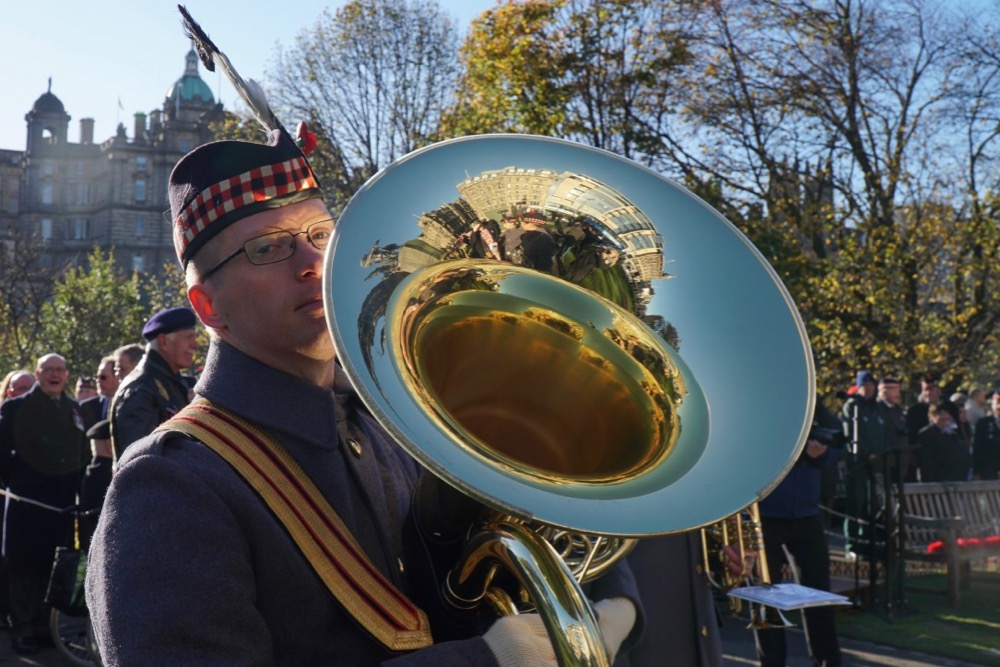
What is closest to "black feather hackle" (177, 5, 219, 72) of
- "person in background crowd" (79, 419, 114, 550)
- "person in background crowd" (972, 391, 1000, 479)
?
"person in background crowd" (79, 419, 114, 550)

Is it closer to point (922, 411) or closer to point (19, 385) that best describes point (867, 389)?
point (922, 411)

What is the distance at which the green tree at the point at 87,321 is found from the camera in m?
36.8

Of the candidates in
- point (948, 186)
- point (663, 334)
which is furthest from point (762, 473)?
point (948, 186)

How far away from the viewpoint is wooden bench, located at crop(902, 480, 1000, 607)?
8.77 m

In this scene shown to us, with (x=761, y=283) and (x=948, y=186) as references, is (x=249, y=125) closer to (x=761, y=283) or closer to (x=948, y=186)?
(x=948, y=186)

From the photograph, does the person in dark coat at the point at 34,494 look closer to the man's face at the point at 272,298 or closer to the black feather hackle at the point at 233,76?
the black feather hackle at the point at 233,76

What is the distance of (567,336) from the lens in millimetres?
2172

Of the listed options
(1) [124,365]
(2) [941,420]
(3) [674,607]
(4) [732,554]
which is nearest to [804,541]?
(4) [732,554]

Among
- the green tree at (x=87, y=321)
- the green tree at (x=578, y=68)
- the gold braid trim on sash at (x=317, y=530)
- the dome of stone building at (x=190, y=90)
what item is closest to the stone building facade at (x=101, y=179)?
the dome of stone building at (x=190, y=90)

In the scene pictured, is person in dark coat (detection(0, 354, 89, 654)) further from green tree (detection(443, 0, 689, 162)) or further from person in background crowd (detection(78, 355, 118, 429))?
green tree (detection(443, 0, 689, 162))

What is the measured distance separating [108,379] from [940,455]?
8278mm

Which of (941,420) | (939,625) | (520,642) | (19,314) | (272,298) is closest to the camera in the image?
(520,642)

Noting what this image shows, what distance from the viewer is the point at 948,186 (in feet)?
57.6

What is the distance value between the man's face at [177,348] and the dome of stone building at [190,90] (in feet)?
255
